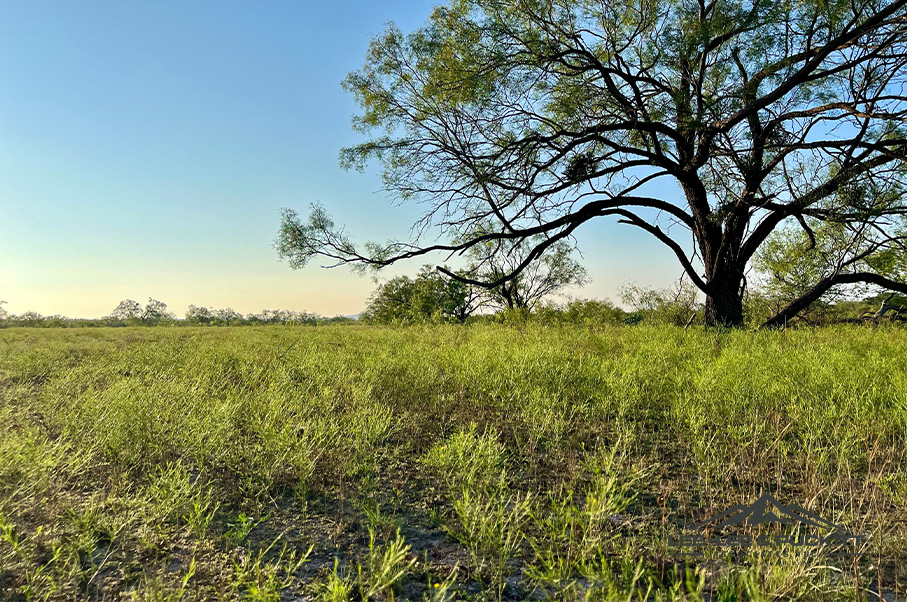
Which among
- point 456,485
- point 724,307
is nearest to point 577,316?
point 724,307

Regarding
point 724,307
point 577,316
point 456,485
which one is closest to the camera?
point 456,485

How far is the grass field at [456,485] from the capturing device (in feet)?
6.36

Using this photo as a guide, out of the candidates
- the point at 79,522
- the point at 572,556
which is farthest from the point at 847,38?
the point at 79,522

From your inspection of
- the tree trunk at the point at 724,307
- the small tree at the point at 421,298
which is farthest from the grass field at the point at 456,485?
the small tree at the point at 421,298

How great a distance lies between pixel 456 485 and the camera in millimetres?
2676

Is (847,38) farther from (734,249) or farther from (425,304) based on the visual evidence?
(425,304)

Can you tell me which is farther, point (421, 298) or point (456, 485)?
point (421, 298)

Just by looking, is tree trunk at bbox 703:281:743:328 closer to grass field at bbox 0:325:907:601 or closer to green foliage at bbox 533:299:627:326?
green foliage at bbox 533:299:627:326

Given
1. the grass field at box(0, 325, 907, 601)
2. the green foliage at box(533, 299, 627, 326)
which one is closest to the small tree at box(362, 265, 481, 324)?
the green foliage at box(533, 299, 627, 326)

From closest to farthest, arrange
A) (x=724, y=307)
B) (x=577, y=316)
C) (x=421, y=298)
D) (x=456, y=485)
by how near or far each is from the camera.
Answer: (x=456, y=485)
(x=724, y=307)
(x=577, y=316)
(x=421, y=298)

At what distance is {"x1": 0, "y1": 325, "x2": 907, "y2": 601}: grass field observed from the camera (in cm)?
194

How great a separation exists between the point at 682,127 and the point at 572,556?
35.3ft

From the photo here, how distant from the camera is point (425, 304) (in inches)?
1342

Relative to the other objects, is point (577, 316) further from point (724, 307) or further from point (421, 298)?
point (421, 298)
